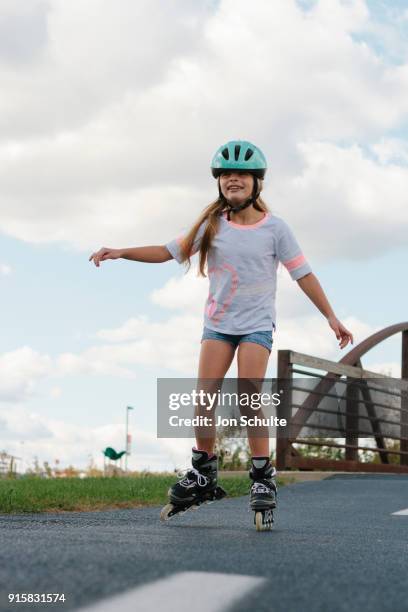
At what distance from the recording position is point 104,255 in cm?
454

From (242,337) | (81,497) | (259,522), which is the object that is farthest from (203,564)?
(81,497)

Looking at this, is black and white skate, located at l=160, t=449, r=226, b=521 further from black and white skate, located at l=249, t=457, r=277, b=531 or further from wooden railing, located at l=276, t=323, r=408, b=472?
wooden railing, located at l=276, t=323, r=408, b=472

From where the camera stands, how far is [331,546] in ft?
11.6

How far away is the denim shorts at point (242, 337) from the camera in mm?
4445

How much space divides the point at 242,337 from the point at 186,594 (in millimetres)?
2422

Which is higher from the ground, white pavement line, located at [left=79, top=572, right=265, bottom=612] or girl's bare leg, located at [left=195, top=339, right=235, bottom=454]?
girl's bare leg, located at [left=195, top=339, right=235, bottom=454]

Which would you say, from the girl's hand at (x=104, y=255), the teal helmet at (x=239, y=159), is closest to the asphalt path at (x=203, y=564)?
the girl's hand at (x=104, y=255)

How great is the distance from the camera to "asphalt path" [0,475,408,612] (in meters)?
2.09

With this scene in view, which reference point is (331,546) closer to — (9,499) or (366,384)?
(9,499)

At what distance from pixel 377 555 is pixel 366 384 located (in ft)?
37.9

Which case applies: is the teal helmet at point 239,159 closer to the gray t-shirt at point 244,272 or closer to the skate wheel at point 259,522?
the gray t-shirt at point 244,272

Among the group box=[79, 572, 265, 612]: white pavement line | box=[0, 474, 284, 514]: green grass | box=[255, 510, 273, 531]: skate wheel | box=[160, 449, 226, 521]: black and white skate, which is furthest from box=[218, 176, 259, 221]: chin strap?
box=[79, 572, 265, 612]: white pavement line

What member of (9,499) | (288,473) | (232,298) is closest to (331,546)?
(232,298)

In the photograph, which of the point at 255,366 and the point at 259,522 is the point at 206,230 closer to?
the point at 255,366
